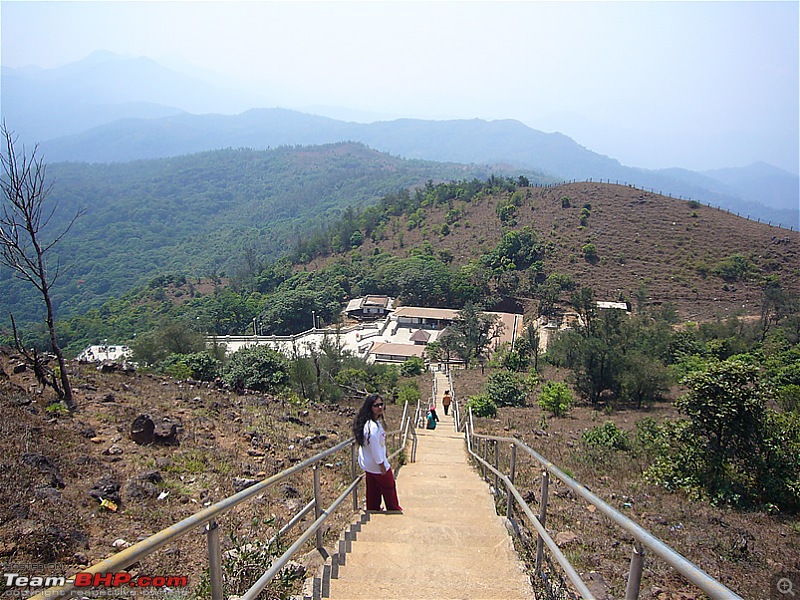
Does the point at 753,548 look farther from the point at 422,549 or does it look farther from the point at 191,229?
the point at 191,229

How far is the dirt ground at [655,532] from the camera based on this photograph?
4406 millimetres

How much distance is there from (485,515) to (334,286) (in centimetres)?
5921

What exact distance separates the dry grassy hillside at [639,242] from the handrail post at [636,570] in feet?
170

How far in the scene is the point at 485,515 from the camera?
515cm

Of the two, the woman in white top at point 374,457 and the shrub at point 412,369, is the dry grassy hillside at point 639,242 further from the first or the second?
the woman in white top at point 374,457

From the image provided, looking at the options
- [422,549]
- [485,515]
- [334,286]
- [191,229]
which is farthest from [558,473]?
[191,229]

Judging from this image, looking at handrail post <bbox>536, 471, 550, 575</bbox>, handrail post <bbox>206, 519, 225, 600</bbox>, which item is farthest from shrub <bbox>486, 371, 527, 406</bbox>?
handrail post <bbox>206, 519, 225, 600</bbox>

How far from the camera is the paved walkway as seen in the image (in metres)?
3.12

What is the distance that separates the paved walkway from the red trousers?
0.61 ft

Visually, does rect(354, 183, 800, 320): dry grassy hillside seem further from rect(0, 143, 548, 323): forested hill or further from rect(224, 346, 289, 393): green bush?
rect(224, 346, 289, 393): green bush

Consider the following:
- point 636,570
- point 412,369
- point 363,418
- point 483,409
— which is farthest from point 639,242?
point 636,570

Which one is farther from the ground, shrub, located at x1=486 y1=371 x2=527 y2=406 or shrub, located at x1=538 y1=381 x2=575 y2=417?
shrub, located at x1=538 y1=381 x2=575 y2=417

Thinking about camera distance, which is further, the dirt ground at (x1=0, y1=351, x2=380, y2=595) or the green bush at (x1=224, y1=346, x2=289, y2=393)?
the green bush at (x1=224, y1=346, x2=289, y2=393)

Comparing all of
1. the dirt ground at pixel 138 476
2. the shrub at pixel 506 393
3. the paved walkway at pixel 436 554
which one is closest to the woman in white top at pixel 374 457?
the paved walkway at pixel 436 554
